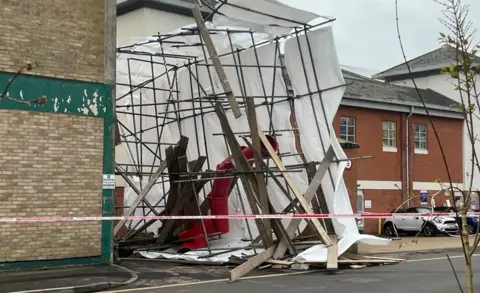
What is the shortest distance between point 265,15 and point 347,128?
47.5 ft

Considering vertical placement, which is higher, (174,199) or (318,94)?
(318,94)

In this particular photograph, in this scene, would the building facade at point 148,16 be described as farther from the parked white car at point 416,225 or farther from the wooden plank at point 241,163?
the wooden plank at point 241,163

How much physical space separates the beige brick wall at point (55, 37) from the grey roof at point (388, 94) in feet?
53.9

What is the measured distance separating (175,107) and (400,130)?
14734 millimetres

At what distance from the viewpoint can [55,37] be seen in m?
12.6

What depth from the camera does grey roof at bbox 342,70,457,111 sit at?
96.1 ft

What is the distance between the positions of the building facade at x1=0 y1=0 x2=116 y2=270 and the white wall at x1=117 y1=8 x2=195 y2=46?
12813 mm

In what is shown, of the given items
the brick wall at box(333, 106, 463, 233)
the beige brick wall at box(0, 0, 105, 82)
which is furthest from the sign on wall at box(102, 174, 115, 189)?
the brick wall at box(333, 106, 463, 233)

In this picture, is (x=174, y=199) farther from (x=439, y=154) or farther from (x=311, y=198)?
(x=439, y=154)

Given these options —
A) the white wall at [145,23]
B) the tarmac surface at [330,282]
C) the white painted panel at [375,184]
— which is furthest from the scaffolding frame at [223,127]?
the white painted panel at [375,184]

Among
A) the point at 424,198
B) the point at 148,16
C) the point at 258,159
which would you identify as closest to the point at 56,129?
the point at 258,159

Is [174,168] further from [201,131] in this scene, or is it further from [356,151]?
[356,151]

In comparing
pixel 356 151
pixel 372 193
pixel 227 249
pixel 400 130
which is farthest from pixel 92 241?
pixel 400 130

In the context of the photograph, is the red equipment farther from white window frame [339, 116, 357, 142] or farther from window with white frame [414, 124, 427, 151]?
window with white frame [414, 124, 427, 151]
